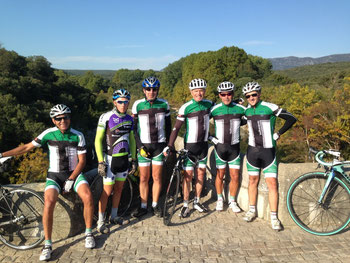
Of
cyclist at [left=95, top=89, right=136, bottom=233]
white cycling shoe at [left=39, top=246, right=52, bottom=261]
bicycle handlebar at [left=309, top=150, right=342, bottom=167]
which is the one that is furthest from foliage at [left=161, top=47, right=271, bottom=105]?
white cycling shoe at [left=39, top=246, right=52, bottom=261]

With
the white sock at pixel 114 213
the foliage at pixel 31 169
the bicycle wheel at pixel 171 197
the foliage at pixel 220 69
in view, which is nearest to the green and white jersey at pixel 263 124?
the bicycle wheel at pixel 171 197

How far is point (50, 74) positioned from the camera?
222 ft

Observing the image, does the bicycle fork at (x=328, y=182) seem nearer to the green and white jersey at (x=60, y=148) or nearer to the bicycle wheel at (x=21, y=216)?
the green and white jersey at (x=60, y=148)

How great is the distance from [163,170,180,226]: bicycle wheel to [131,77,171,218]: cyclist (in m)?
0.26

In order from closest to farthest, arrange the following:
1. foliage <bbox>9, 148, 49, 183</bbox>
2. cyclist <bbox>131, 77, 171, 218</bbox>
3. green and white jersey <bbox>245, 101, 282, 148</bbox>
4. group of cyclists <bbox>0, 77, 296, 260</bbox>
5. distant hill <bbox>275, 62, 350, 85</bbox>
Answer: group of cyclists <bbox>0, 77, 296, 260</bbox>
green and white jersey <bbox>245, 101, 282, 148</bbox>
cyclist <bbox>131, 77, 171, 218</bbox>
foliage <bbox>9, 148, 49, 183</bbox>
distant hill <bbox>275, 62, 350, 85</bbox>

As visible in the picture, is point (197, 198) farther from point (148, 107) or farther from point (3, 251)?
point (3, 251)

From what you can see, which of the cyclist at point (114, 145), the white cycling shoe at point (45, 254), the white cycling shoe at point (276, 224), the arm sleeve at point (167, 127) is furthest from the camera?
the arm sleeve at point (167, 127)

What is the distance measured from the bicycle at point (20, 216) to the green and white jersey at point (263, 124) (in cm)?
387

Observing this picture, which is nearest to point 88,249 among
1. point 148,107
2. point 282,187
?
point 148,107

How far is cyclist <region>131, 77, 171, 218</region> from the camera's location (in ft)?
16.3

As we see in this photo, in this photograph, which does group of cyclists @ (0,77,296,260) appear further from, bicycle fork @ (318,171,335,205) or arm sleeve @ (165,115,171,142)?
bicycle fork @ (318,171,335,205)

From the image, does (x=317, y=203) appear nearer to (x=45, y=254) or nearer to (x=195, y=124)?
(x=195, y=124)

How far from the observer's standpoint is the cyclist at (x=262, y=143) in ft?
15.1

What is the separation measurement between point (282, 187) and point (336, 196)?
92 centimetres
